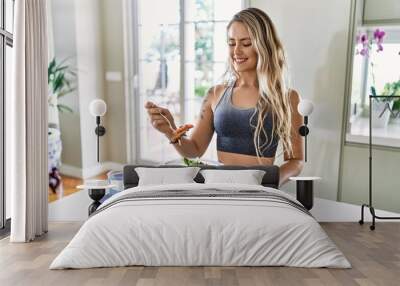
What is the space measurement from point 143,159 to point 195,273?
2.32m

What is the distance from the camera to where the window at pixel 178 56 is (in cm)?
578

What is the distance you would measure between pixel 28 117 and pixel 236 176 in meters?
1.94

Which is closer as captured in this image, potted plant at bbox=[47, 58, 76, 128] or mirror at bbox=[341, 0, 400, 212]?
mirror at bbox=[341, 0, 400, 212]

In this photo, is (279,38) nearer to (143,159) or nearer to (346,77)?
(346,77)

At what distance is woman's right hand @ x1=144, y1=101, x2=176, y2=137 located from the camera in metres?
5.90

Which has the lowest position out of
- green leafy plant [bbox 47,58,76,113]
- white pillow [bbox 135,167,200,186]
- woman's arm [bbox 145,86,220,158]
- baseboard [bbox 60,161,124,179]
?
baseboard [bbox 60,161,124,179]

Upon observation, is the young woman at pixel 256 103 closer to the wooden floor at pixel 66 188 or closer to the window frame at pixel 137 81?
the window frame at pixel 137 81

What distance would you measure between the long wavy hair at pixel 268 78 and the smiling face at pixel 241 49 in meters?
0.04

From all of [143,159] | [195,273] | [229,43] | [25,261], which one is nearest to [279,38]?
[229,43]

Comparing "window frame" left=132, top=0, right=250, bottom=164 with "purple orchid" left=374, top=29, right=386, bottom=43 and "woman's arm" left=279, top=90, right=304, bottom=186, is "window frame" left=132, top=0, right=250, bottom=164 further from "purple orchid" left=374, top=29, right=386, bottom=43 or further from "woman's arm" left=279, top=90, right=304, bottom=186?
"purple orchid" left=374, top=29, right=386, bottom=43

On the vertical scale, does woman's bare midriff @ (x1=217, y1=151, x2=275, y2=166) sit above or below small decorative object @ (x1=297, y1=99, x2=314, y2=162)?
below

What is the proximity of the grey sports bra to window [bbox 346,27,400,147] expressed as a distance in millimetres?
827

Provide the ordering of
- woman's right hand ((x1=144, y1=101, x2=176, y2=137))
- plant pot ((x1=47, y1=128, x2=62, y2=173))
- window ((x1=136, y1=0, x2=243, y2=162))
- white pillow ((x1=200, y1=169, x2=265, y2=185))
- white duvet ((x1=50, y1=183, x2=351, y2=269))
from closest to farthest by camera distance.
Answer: white duvet ((x1=50, y1=183, x2=351, y2=269)), white pillow ((x1=200, y1=169, x2=265, y2=185)), window ((x1=136, y1=0, x2=243, y2=162)), woman's right hand ((x1=144, y1=101, x2=176, y2=137)), plant pot ((x1=47, y1=128, x2=62, y2=173))

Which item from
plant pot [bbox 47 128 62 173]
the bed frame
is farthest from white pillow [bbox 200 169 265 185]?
plant pot [bbox 47 128 62 173]
